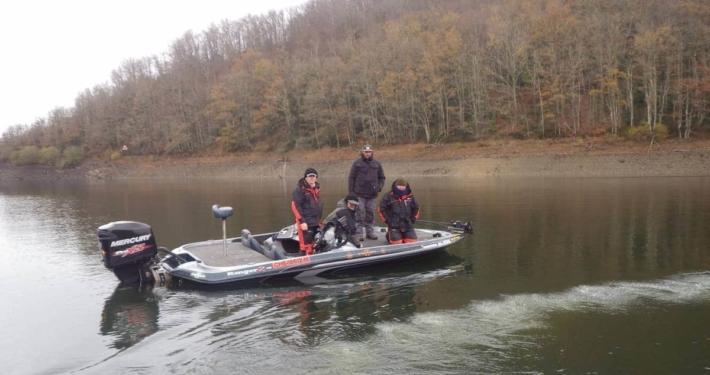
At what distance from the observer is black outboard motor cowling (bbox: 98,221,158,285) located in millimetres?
9773

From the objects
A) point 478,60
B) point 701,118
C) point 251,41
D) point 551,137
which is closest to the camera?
point 701,118

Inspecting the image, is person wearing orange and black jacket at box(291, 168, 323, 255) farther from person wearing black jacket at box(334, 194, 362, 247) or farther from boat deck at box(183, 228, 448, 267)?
boat deck at box(183, 228, 448, 267)

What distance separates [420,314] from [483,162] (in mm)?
38590

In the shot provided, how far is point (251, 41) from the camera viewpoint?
142 m

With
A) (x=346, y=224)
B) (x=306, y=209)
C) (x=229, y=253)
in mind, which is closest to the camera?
(x=306, y=209)

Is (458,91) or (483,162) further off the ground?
(458,91)

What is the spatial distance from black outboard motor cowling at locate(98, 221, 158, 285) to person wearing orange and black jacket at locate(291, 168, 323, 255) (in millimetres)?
2953

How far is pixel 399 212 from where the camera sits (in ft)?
39.9

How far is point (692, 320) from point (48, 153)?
9977 centimetres

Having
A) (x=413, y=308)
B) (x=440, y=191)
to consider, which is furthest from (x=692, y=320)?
(x=440, y=191)

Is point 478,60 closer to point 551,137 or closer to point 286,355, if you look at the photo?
point 551,137

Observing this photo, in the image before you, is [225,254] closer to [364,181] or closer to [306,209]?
[306,209]

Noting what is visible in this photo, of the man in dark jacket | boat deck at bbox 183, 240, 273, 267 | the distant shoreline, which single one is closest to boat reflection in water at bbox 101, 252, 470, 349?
boat deck at bbox 183, 240, 273, 267

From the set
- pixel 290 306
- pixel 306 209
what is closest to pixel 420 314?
A: pixel 290 306
